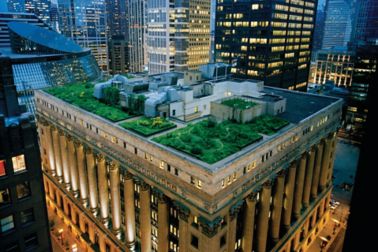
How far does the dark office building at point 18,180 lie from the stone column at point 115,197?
36.0 m

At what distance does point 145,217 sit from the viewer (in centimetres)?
6206

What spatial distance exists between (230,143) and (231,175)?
7864 millimetres

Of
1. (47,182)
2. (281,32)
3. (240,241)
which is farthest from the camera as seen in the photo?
(281,32)

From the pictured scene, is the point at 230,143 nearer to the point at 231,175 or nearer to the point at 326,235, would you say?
the point at 231,175

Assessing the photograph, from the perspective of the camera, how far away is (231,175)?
50594 millimetres

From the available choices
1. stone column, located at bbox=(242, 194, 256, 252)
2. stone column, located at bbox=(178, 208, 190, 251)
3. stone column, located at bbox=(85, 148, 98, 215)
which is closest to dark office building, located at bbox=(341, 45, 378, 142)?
stone column, located at bbox=(242, 194, 256, 252)

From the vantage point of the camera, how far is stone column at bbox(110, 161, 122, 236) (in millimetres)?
68438

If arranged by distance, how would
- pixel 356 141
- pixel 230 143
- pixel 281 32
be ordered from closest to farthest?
pixel 230 143
pixel 356 141
pixel 281 32

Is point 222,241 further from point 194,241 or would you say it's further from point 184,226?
point 184,226

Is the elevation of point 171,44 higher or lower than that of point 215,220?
higher

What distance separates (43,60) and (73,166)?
253 ft

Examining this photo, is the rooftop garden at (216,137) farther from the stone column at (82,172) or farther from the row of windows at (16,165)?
the stone column at (82,172)

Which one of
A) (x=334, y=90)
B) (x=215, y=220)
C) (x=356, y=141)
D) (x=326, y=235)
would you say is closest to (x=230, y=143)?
(x=215, y=220)

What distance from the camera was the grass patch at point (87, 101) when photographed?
72.0 m
